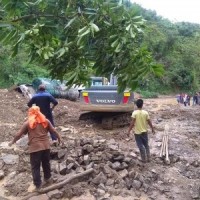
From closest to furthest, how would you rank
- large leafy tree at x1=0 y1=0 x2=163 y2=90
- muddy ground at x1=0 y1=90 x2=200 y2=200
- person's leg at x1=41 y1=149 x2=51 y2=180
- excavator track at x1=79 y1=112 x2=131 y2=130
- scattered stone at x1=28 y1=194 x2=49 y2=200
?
large leafy tree at x1=0 y1=0 x2=163 y2=90
scattered stone at x1=28 y1=194 x2=49 y2=200
person's leg at x1=41 y1=149 x2=51 y2=180
muddy ground at x1=0 y1=90 x2=200 y2=200
excavator track at x1=79 y1=112 x2=131 y2=130

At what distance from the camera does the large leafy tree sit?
236 centimetres

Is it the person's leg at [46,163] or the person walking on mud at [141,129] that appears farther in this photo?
the person walking on mud at [141,129]

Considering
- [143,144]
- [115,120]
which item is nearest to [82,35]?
[143,144]

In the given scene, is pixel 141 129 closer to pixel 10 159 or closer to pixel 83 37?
pixel 10 159

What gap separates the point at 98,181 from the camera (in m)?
6.30

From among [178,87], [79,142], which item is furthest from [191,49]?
[79,142]

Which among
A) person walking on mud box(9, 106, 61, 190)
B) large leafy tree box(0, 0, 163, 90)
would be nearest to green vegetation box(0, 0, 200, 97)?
large leafy tree box(0, 0, 163, 90)

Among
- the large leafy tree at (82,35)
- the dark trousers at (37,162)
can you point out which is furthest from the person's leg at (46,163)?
the large leafy tree at (82,35)

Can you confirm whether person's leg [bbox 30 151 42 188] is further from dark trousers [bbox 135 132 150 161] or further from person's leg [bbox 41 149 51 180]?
dark trousers [bbox 135 132 150 161]

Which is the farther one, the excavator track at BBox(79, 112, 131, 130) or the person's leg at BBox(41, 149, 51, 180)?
the excavator track at BBox(79, 112, 131, 130)

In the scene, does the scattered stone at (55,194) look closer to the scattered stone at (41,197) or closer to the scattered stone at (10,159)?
the scattered stone at (41,197)

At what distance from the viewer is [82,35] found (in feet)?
7.47

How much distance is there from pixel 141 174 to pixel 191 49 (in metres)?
36.8

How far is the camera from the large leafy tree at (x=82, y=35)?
236 centimetres
